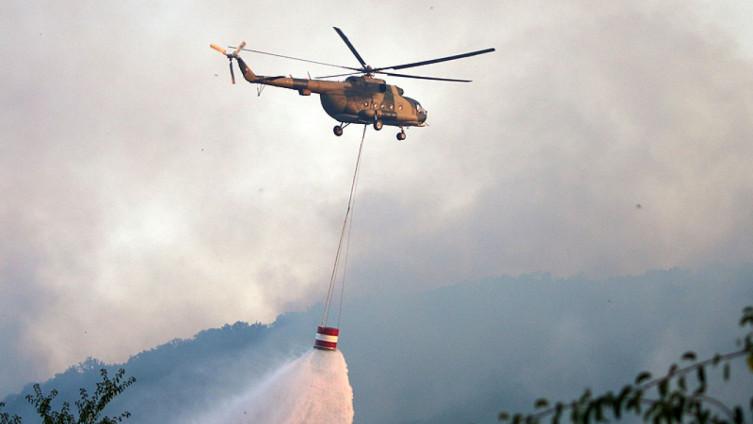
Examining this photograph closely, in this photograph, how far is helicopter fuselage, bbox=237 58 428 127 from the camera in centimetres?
6350

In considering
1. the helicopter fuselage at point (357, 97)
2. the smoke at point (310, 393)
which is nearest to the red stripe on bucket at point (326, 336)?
the smoke at point (310, 393)

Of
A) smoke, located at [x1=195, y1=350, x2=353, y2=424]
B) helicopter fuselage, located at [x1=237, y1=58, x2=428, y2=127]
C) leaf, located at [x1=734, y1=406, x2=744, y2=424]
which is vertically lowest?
leaf, located at [x1=734, y1=406, x2=744, y2=424]

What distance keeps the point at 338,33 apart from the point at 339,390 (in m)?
26.3

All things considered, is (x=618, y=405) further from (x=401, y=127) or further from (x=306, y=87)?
(x=401, y=127)

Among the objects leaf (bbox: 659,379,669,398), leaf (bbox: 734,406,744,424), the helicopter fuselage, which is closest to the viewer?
leaf (bbox: 734,406,744,424)

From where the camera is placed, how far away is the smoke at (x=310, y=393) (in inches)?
2510

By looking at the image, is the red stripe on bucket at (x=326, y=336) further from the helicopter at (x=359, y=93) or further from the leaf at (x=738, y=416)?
the leaf at (x=738, y=416)

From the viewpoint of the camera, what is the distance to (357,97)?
66.7 meters

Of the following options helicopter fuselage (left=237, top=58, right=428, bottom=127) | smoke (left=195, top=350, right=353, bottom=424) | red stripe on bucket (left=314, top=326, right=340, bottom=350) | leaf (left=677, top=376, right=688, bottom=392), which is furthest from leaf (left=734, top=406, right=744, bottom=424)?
helicopter fuselage (left=237, top=58, right=428, bottom=127)

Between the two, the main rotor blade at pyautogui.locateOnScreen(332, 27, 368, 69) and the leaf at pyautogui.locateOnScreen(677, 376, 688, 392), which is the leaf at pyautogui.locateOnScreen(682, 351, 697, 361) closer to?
the leaf at pyautogui.locateOnScreen(677, 376, 688, 392)

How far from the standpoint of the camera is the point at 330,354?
62.8m

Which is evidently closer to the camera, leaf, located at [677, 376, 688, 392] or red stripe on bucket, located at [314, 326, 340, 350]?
leaf, located at [677, 376, 688, 392]

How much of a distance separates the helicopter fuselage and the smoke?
57.7 ft

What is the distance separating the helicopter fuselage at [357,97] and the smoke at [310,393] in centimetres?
1759
